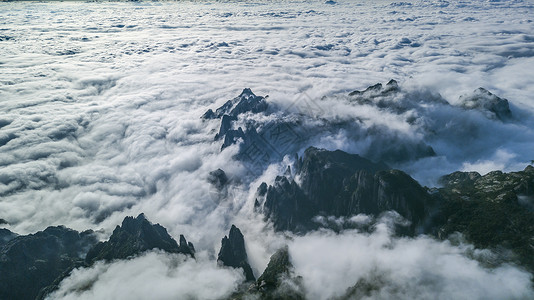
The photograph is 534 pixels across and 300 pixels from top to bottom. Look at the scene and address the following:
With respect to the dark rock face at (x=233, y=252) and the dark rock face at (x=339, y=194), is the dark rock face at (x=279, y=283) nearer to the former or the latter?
the dark rock face at (x=233, y=252)

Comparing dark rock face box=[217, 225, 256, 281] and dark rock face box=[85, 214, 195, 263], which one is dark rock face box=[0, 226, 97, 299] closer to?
dark rock face box=[85, 214, 195, 263]

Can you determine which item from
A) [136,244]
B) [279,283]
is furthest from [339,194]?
[136,244]

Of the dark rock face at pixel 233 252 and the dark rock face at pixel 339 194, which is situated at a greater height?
the dark rock face at pixel 339 194

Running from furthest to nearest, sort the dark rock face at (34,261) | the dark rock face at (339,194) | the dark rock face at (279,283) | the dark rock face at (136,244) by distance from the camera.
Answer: the dark rock face at (136,244), the dark rock face at (339,194), the dark rock face at (34,261), the dark rock face at (279,283)

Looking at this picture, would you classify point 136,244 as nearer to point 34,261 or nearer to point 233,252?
point 34,261

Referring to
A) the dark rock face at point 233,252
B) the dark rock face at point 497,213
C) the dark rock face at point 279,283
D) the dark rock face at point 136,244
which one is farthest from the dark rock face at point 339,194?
the dark rock face at point 136,244

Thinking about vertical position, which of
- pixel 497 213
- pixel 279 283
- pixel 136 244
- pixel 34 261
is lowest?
pixel 279 283

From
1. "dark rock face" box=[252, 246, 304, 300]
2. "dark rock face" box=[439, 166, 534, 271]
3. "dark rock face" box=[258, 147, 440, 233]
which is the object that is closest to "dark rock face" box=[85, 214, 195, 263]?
"dark rock face" box=[252, 246, 304, 300]
